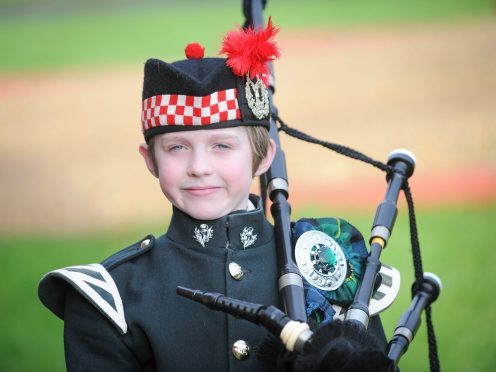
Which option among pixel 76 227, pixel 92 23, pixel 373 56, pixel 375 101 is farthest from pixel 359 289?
pixel 92 23

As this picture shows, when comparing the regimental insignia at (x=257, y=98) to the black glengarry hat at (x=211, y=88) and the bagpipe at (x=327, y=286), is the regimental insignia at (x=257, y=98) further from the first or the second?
the bagpipe at (x=327, y=286)

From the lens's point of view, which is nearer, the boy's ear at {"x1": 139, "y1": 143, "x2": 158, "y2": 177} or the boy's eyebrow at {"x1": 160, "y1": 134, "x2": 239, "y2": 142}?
the boy's eyebrow at {"x1": 160, "y1": 134, "x2": 239, "y2": 142}

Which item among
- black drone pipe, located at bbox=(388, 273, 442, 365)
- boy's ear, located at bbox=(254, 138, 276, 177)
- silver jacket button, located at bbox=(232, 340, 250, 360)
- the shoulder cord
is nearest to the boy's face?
boy's ear, located at bbox=(254, 138, 276, 177)

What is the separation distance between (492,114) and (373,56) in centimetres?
338

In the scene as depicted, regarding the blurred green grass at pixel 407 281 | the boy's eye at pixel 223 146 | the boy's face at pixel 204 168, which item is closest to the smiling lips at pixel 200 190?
the boy's face at pixel 204 168

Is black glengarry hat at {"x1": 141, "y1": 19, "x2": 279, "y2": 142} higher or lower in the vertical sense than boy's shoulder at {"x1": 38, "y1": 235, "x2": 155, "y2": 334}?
higher

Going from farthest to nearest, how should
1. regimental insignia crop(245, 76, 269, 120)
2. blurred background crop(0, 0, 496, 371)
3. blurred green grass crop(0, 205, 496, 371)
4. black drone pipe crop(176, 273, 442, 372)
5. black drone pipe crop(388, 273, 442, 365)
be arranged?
blurred background crop(0, 0, 496, 371), blurred green grass crop(0, 205, 496, 371), black drone pipe crop(388, 273, 442, 365), regimental insignia crop(245, 76, 269, 120), black drone pipe crop(176, 273, 442, 372)

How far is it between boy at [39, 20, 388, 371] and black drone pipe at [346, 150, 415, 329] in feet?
0.79

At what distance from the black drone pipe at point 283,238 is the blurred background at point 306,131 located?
6.62ft

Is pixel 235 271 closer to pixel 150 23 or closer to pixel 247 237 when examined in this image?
pixel 247 237

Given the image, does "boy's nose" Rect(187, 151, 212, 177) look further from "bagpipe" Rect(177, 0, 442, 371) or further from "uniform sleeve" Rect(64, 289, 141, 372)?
"uniform sleeve" Rect(64, 289, 141, 372)

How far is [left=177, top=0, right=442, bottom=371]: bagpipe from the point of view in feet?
5.94

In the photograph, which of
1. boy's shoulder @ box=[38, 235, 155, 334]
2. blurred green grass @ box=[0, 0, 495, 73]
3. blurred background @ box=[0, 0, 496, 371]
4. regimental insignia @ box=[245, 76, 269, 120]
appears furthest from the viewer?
blurred green grass @ box=[0, 0, 495, 73]

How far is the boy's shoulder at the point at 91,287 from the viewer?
210cm
